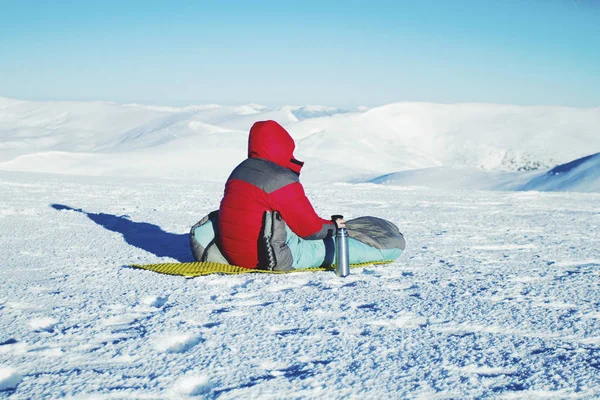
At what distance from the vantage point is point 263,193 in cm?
343

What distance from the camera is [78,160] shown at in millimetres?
18953

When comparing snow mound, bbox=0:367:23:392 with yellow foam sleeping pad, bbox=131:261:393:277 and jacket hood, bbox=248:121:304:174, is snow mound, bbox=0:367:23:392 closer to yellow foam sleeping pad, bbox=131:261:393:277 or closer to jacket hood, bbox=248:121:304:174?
yellow foam sleeping pad, bbox=131:261:393:277

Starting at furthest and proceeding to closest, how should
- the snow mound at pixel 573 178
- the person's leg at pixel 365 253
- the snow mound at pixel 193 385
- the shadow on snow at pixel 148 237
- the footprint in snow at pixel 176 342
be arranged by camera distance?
1. the snow mound at pixel 573 178
2. the shadow on snow at pixel 148 237
3. the person's leg at pixel 365 253
4. the footprint in snow at pixel 176 342
5. the snow mound at pixel 193 385

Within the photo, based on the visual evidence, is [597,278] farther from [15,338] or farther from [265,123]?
[15,338]

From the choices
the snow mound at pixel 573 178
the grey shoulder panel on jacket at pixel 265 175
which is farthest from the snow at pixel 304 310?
the snow mound at pixel 573 178

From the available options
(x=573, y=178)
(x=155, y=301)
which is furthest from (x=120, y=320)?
(x=573, y=178)

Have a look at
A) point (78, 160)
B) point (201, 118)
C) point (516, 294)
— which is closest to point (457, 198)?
point (516, 294)

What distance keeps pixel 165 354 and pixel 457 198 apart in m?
7.50

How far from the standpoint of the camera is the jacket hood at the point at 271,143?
3.49 metres

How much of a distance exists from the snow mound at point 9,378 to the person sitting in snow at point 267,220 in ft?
5.47

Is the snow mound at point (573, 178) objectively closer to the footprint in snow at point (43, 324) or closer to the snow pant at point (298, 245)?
the snow pant at point (298, 245)

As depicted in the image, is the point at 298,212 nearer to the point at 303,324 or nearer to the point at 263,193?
the point at 263,193

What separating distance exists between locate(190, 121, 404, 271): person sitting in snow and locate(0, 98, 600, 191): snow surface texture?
11697 mm

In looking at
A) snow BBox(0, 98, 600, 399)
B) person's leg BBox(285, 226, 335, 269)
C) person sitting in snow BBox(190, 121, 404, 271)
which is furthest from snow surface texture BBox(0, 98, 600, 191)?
person sitting in snow BBox(190, 121, 404, 271)
